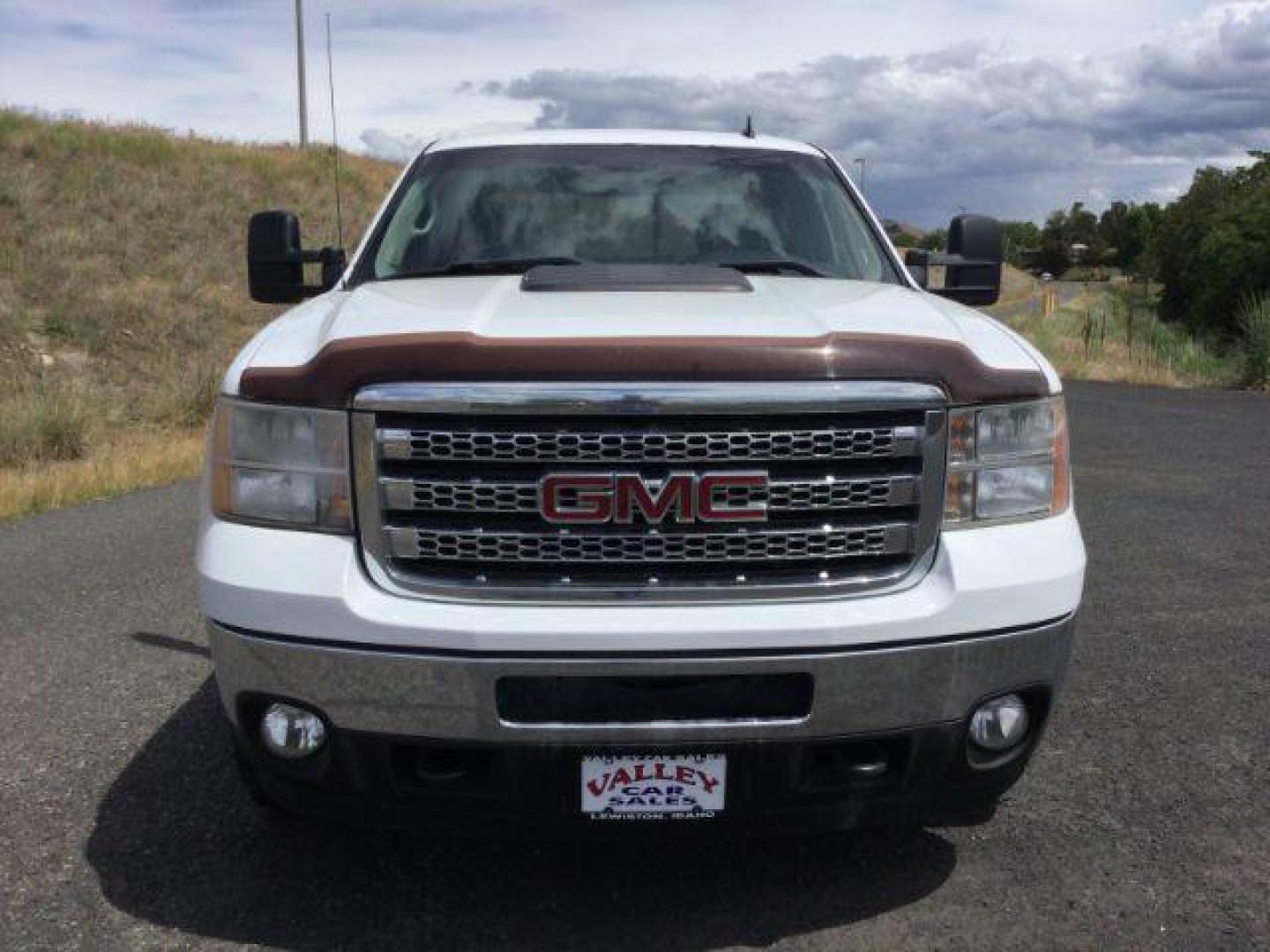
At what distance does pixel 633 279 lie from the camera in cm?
333

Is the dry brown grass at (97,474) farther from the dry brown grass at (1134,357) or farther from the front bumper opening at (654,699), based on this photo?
the dry brown grass at (1134,357)

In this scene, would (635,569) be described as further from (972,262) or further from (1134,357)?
(1134,357)

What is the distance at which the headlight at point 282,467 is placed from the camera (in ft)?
8.68

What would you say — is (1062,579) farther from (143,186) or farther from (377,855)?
(143,186)

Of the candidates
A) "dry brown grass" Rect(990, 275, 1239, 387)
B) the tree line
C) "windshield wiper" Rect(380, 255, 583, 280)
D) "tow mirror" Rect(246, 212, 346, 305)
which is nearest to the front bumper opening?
"windshield wiper" Rect(380, 255, 583, 280)

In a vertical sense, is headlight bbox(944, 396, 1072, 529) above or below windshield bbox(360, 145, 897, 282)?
below

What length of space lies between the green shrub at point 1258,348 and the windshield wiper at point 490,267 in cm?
1527

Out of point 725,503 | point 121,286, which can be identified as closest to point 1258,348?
point 725,503

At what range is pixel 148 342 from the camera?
19.6m

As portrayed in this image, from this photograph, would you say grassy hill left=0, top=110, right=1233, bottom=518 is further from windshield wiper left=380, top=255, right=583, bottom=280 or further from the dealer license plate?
the dealer license plate

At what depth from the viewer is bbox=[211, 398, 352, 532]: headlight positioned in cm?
264

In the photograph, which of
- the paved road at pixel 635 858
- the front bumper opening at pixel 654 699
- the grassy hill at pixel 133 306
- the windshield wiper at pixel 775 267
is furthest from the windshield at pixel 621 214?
the grassy hill at pixel 133 306

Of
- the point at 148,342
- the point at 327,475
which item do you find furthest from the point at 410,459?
the point at 148,342

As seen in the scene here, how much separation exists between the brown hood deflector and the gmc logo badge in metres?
0.20
